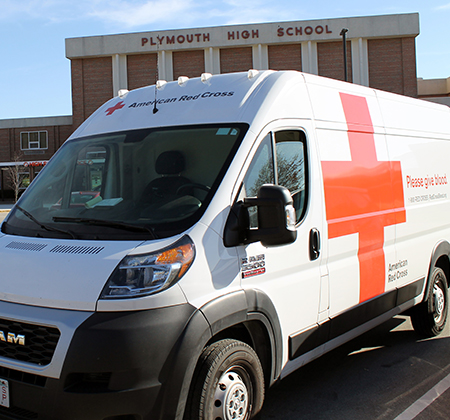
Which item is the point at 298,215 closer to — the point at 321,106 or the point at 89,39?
the point at 321,106

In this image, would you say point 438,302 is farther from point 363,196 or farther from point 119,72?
point 119,72

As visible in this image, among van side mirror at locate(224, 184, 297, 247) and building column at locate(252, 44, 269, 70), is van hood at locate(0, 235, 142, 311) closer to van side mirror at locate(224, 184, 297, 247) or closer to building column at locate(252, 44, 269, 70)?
van side mirror at locate(224, 184, 297, 247)

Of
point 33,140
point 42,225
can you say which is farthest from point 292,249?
point 33,140

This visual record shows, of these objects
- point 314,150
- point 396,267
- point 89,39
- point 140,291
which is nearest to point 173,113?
point 314,150

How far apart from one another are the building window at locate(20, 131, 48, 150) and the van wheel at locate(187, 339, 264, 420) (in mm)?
47817

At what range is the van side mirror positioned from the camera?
299 cm

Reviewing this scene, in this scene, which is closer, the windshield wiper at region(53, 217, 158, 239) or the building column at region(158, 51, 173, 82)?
the windshield wiper at region(53, 217, 158, 239)

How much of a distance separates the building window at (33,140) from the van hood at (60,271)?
47471mm

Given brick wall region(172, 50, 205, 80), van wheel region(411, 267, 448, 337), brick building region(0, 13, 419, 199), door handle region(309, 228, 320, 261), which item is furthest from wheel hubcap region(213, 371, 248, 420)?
brick wall region(172, 50, 205, 80)

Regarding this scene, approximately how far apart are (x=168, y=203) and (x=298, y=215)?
1030 mm

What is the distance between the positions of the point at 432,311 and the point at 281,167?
3.12 m

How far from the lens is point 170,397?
2.66 metres

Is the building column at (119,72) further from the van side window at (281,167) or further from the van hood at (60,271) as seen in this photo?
the van hood at (60,271)

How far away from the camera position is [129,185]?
3457mm
